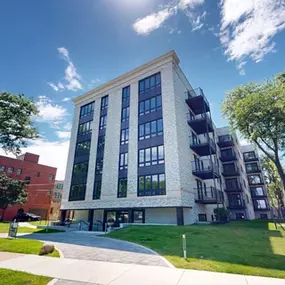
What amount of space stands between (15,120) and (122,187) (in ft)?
51.9

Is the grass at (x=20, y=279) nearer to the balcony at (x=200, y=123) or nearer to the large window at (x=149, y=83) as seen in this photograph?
the balcony at (x=200, y=123)

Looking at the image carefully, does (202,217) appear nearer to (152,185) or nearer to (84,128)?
(152,185)

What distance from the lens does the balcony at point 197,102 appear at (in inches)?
946

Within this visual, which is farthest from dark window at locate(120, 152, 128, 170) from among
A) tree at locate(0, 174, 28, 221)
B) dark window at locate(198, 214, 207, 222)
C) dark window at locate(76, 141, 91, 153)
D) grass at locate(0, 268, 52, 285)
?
tree at locate(0, 174, 28, 221)

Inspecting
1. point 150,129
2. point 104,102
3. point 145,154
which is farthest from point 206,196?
point 104,102

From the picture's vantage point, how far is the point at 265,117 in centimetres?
2266

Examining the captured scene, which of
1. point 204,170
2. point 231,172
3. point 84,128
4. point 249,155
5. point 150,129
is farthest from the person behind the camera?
point 249,155

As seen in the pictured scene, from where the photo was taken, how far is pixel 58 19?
42.1 feet

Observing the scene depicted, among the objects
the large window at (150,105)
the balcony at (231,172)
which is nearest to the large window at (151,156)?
the large window at (150,105)

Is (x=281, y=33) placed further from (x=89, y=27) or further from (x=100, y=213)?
(x=100, y=213)

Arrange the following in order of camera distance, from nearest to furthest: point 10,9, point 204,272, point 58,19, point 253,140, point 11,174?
point 204,272 → point 10,9 → point 58,19 → point 253,140 → point 11,174

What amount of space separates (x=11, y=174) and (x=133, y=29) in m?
42.4

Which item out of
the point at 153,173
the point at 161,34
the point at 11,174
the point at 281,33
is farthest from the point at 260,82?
the point at 11,174

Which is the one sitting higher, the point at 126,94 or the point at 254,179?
the point at 126,94
